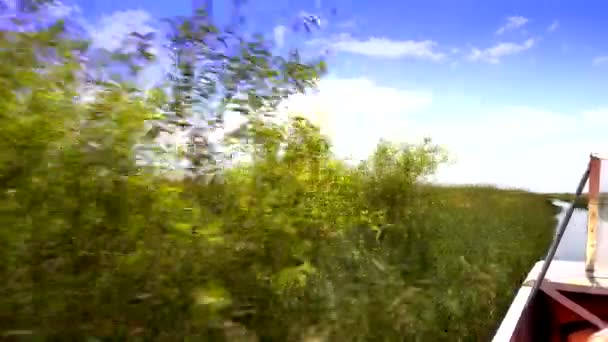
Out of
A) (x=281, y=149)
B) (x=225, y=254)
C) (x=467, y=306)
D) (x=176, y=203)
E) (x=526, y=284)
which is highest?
(x=281, y=149)

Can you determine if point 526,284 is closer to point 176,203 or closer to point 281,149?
point 281,149

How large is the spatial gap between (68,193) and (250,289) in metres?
0.80

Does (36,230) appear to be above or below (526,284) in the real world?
above

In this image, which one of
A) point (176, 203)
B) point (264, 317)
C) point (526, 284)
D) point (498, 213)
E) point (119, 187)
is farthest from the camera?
point (498, 213)

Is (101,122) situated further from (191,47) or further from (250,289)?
(250,289)

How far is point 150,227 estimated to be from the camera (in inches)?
72.0

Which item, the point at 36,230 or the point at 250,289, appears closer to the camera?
the point at 36,230

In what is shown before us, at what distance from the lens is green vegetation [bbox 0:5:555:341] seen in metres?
1.53

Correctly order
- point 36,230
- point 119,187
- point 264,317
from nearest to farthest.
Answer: point 36,230
point 119,187
point 264,317

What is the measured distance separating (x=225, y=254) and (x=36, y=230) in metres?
0.68

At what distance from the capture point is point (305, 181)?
2.77 metres

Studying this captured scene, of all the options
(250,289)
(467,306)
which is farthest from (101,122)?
(467,306)

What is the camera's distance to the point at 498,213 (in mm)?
12406

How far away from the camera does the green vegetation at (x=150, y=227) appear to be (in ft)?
5.03
